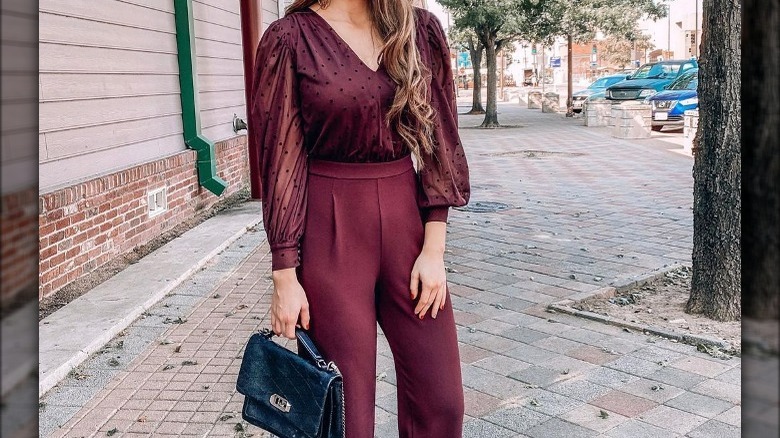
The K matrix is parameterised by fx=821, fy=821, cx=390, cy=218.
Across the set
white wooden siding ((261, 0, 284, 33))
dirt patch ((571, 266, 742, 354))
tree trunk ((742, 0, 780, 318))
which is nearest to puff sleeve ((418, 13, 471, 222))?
tree trunk ((742, 0, 780, 318))

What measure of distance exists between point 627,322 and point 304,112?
3.64 metres

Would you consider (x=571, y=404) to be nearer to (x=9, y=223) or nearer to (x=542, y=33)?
(x=9, y=223)

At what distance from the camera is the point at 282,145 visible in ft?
6.63

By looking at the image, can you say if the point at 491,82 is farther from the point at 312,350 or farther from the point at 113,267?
the point at 312,350

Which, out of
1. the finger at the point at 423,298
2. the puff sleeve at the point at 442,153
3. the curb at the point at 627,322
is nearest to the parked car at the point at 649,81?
the curb at the point at 627,322

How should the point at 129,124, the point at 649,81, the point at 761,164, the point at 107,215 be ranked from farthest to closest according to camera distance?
the point at 649,81
the point at 129,124
the point at 107,215
the point at 761,164

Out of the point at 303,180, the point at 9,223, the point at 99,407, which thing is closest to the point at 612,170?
the point at 99,407

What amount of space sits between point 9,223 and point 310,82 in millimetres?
1459

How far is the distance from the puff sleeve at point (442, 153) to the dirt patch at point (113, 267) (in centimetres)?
295

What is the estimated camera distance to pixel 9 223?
58cm

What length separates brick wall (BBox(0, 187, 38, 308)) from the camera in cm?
58

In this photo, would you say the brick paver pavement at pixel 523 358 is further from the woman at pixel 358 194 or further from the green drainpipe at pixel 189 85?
the green drainpipe at pixel 189 85

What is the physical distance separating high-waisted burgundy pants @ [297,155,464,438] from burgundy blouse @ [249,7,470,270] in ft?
0.16

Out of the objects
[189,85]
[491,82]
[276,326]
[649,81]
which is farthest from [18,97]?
[649,81]
